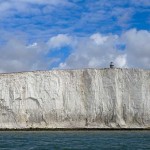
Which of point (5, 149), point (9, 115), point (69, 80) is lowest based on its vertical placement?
point (5, 149)

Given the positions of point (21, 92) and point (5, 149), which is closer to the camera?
point (5, 149)

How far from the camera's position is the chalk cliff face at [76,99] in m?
55.9

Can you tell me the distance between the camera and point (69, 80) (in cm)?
5712

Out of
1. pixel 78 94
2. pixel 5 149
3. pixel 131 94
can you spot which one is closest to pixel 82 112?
pixel 78 94

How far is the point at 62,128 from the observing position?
55594 millimetres

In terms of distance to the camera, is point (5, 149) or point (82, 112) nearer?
point (5, 149)

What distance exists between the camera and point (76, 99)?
2231 inches

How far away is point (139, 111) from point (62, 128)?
8786 mm

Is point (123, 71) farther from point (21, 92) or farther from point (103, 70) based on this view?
point (21, 92)

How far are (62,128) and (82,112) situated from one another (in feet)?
9.23

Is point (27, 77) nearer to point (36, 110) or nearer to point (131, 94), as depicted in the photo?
point (36, 110)

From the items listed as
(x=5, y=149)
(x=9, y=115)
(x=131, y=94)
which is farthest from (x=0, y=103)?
(x=5, y=149)

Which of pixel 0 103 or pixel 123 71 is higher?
pixel 123 71

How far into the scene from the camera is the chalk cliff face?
55.9 meters
